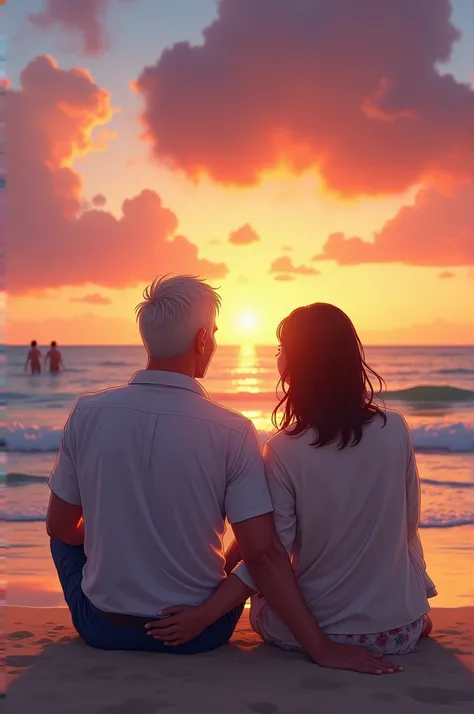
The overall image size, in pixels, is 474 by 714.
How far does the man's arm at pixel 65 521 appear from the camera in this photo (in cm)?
294

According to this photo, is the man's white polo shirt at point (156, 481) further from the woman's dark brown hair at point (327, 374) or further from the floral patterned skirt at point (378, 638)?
the floral patterned skirt at point (378, 638)

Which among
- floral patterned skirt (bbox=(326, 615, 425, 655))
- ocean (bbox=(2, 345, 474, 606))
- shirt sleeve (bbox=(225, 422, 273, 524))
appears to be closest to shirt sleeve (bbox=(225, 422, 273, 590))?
shirt sleeve (bbox=(225, 422, 273, 524))

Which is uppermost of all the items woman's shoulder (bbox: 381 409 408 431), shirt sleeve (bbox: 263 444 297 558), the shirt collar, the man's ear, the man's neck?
the man's ear

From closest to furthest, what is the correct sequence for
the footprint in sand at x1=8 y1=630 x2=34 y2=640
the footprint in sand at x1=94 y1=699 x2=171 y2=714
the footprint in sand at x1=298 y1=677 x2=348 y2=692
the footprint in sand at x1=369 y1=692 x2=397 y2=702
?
the footprint in sand at x1=94 y1=699 x2=171 y2=714, the footprint in sand at x1=369 y1=692 x2=397 y2=702, the footprint in sand at x1=298 y1=677 x2=348 y2=692, the footprint in sand at x1=8 y1=630 x2=34 y2=640

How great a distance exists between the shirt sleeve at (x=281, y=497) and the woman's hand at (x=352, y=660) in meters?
0.38

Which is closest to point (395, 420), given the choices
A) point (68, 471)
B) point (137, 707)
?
point (68, 471)

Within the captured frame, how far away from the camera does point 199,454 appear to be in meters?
2.77

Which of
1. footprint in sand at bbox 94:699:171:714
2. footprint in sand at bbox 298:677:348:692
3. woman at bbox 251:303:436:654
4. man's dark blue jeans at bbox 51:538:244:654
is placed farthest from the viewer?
man's dark blue jeans at bbox 51:538:244:654

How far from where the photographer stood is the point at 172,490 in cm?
279

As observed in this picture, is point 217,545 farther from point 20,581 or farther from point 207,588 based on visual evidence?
point 20,581

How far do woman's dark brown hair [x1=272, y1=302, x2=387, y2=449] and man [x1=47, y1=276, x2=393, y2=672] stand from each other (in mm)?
241

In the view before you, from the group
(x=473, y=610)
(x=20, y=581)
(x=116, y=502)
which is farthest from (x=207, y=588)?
(x=20, y=581)

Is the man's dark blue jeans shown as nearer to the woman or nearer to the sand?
the sand

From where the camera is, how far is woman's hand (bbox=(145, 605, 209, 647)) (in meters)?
2.89
